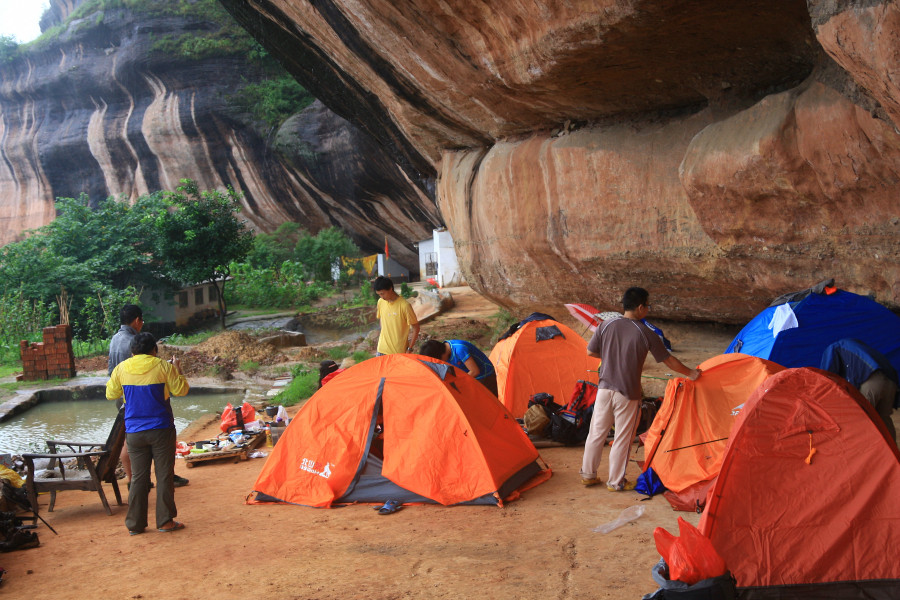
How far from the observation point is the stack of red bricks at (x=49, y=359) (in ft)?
46.3

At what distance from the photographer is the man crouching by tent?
4773 millimetres

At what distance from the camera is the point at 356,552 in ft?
13.9

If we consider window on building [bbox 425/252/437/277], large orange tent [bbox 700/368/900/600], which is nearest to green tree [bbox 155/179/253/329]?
window on building [bbox 425/252/437/277]

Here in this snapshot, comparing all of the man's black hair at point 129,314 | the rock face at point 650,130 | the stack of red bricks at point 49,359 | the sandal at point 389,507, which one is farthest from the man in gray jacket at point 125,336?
the stack of red bricks at point 49,359

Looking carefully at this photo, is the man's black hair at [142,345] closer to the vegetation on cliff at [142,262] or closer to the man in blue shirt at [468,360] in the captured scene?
the man in blue shirt at [468,360]

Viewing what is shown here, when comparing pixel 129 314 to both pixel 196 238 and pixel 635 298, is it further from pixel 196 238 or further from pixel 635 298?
pixel 196 238

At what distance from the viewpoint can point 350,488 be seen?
5.24 metres

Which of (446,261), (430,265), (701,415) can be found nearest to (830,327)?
(701,415)

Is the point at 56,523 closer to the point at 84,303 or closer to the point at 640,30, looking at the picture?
the point at 640,30

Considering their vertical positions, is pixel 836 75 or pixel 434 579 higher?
pixel 836 75

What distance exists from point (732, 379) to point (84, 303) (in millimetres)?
19285

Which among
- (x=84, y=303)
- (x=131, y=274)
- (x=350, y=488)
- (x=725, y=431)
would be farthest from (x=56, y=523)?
(x=131, y=274)

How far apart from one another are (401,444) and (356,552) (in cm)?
110

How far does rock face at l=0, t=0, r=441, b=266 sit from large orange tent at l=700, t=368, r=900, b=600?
21.4m
